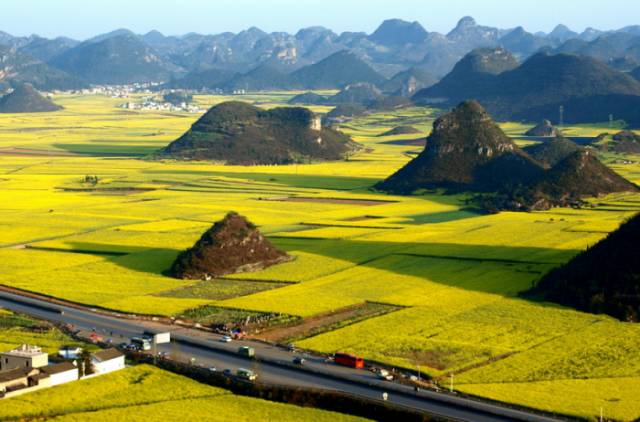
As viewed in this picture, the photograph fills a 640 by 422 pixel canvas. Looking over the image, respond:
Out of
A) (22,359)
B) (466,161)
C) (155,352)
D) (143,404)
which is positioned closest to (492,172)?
(466,161)

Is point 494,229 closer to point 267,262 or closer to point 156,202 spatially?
point 267,262

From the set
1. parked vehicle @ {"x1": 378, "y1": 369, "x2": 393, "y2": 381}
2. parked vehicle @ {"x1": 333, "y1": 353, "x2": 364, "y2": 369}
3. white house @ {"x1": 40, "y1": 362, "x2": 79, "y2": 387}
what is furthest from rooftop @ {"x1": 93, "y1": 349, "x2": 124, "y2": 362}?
parked vehicle @ {"x1": 378, "y1": 369, "x2": 393, "y2": 381}

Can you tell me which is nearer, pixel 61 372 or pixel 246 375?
pixel 61 372

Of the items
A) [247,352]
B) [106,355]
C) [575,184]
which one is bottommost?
[247,352]

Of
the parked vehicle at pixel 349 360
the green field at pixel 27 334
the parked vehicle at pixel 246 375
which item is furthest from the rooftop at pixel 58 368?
the parked vehicle at pixel 349 360

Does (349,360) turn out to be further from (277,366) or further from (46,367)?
(46,367)

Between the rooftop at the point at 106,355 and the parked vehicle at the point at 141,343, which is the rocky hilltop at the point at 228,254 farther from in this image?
the rooftop at the point at 106,355

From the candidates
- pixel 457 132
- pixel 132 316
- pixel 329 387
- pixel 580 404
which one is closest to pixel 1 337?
pixel 132 316
